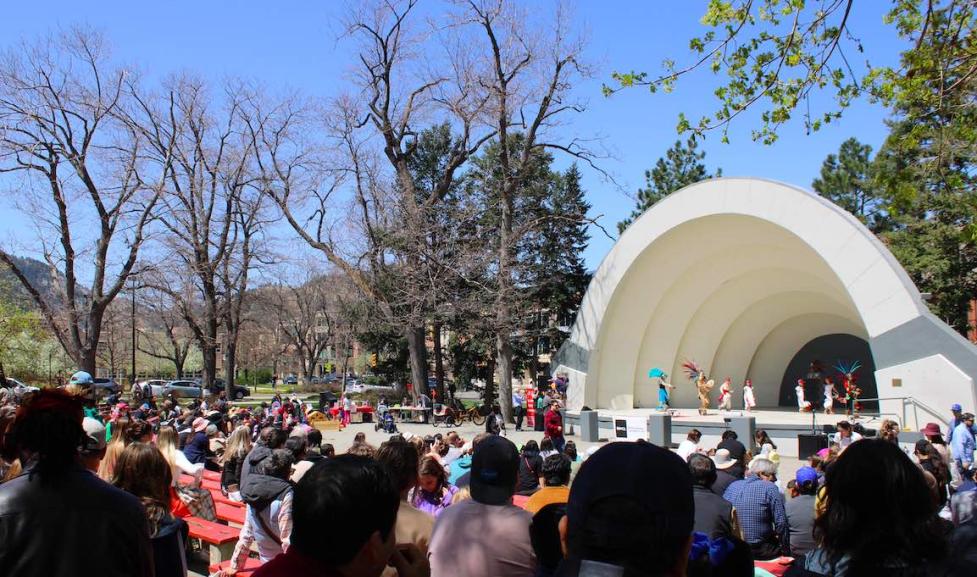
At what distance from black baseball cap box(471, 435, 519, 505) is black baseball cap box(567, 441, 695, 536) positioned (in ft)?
6.21

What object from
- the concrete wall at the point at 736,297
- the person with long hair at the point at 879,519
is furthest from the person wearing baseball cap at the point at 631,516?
the concrete wall at the point at 736,297

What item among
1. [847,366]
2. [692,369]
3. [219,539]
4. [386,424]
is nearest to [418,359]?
[386,424]

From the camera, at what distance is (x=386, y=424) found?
24.7 m

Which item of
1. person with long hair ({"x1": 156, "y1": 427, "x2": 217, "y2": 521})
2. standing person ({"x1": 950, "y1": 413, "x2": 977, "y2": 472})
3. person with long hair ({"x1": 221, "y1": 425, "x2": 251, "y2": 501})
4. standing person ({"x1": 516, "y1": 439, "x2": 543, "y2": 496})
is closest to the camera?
person with long hair ({"x1": 156, "y1": 427, "x2": 217, "y2": 521})

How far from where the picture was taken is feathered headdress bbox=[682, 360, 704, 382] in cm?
2900

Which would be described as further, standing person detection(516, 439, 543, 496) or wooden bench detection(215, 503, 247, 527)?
wooden bench detection(215, 503, 247, 527)

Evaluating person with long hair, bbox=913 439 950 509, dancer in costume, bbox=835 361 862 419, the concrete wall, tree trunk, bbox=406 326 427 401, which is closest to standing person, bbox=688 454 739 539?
person with long hair, bbox=913 439 950 509

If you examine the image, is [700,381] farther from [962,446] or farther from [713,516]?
[713,516]

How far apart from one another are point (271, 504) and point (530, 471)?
3.44m

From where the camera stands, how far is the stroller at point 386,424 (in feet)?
79.8

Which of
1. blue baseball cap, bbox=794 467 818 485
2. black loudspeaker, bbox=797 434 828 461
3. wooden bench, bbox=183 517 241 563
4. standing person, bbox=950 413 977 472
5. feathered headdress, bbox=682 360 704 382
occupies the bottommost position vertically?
wooden bench, bbox=183 517 241 563

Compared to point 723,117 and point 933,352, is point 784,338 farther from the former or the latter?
point 723,117

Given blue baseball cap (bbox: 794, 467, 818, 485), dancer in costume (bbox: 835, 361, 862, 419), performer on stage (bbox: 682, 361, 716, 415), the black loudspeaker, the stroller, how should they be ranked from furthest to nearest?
1. dancer in costume (bbox: 835, 361, 862, 419)
2. performer on stage (bbox: 682, 361, 716, 415)
3. the stroller
4. the black loudspeaker
5. blue baseball cap (bbox: 794, 467, 818, 485)

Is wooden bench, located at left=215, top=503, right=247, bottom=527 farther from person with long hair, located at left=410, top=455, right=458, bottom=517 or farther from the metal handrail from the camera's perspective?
the metal handrail
